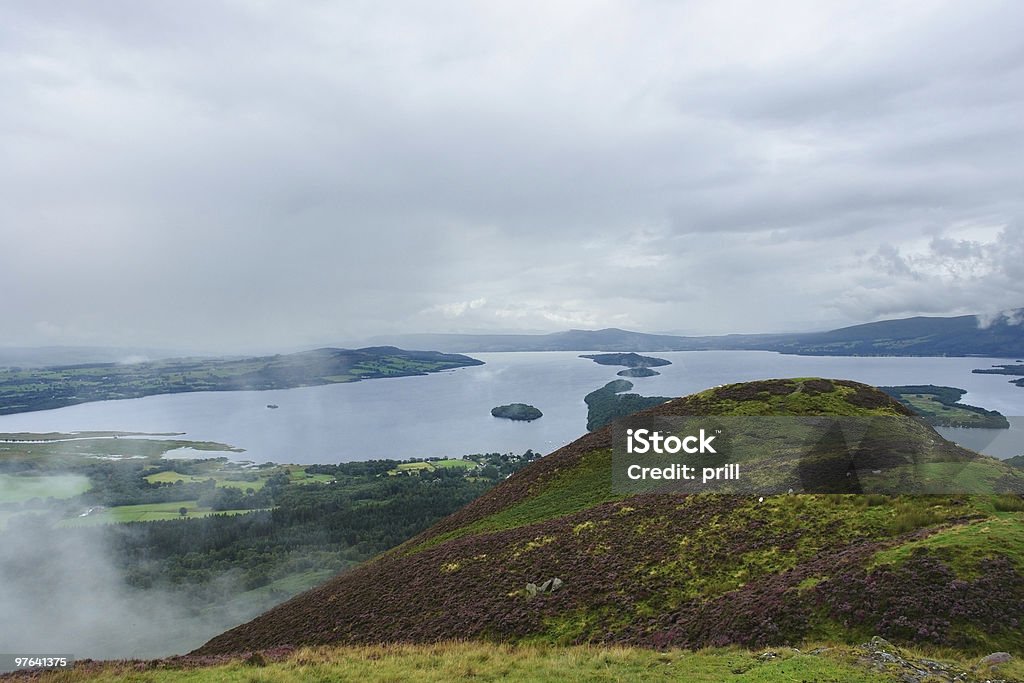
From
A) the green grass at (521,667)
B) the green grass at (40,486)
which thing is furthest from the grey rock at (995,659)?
the green grass at (40,486)

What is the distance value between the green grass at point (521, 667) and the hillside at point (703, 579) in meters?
2.08

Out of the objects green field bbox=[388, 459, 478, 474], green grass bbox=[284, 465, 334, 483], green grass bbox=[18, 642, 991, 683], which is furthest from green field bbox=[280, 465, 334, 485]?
green grass bbox=[18, 642, 991, 683]

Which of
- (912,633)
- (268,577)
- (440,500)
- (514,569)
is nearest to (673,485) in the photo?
(514,569)

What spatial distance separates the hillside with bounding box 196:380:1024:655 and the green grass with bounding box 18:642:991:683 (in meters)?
2.08

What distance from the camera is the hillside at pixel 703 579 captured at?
58.2ft

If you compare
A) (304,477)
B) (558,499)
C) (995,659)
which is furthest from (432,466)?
(995,659)

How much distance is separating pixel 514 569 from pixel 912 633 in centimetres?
2078

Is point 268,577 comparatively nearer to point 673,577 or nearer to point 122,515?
point 122,515

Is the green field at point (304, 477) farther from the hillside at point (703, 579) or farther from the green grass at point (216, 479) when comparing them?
the hillside at point (703, 579)

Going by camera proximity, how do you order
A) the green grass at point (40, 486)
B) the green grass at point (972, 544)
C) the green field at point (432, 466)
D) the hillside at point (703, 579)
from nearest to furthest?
the hillside at point (703, 579)
the green grass at point (972, 544)
the green grass at point (40, 486)
the green field at point (432, 466)

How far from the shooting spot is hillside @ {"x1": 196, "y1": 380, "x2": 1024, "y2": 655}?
17734 mm

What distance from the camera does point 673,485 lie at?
134 feet

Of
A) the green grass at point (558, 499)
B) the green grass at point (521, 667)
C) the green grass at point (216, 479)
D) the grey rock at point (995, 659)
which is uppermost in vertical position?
the grey rock at point (995, 659)

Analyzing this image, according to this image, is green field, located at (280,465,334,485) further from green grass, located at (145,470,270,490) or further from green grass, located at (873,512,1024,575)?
green grass, located at (873,512,1024,575)
